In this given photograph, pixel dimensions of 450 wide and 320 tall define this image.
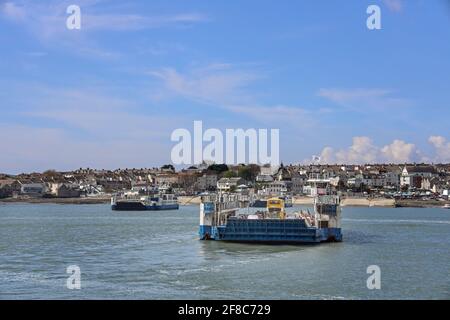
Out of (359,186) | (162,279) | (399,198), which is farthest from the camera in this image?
(359,186)

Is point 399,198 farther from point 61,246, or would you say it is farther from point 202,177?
point 61,246

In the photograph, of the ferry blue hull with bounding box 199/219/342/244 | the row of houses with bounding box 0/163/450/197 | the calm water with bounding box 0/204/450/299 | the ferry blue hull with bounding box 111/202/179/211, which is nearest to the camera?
the calm water with bounding box 0/204/450/299

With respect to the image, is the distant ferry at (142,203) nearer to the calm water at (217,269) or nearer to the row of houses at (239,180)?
the row of houses at (239,180)

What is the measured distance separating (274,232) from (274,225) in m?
0.34

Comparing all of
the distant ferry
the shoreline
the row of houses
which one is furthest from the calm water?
the row of houses

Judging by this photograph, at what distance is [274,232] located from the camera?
30.0 m

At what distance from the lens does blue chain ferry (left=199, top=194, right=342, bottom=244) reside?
2995 cm

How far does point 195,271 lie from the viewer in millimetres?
21500

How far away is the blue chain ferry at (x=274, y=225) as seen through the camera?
1179 inches

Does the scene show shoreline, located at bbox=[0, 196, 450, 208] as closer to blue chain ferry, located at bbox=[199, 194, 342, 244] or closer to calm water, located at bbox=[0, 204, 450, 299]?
calm water, located at bbox=[0, 204, 450, 299]

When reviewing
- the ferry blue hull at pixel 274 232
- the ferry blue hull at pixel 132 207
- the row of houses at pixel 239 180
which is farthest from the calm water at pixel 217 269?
the row of houses at pixel 239 180
